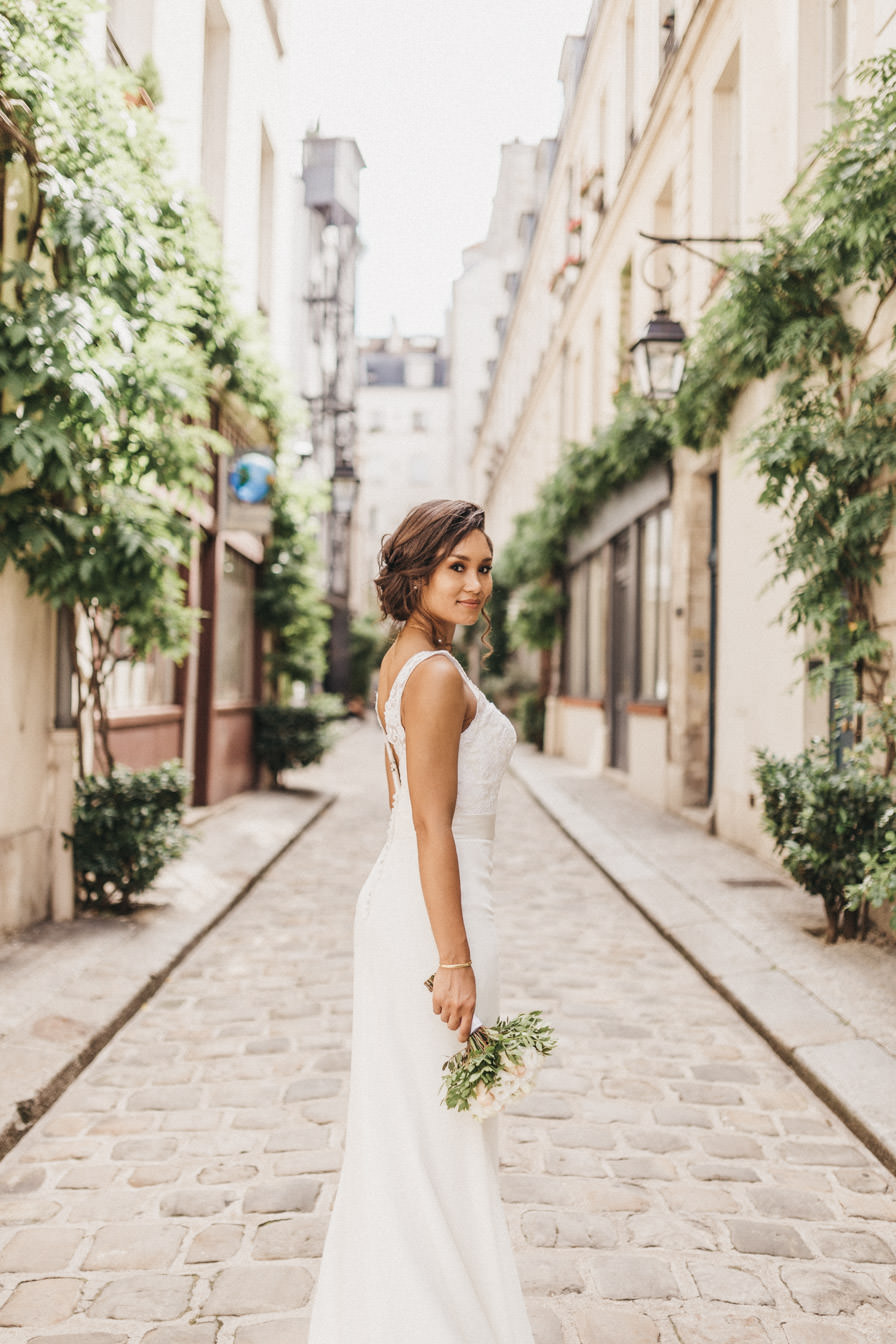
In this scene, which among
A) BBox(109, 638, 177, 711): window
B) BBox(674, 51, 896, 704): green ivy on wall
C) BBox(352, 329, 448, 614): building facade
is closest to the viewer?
BBox(674, 51, 896, 704): green ivy on wall

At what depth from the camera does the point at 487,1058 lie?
193cm

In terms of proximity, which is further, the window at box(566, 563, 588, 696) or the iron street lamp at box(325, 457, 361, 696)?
the iron street lamp at box(325, 457, 361, 696)

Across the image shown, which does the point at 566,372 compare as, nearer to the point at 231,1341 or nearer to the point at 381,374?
the point at 231,1341

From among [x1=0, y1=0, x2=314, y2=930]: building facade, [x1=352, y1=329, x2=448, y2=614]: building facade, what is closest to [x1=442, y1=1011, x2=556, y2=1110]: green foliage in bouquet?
[x1=0, y1=0, x2=314, y2=930]: building facade

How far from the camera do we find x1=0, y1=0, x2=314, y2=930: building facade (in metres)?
5.95

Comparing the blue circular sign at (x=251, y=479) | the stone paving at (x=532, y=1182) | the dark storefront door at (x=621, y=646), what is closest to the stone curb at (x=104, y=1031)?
the stone paving at (x=532, y=1182)

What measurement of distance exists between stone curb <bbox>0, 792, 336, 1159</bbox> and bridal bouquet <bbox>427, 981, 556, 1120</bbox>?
221 cm

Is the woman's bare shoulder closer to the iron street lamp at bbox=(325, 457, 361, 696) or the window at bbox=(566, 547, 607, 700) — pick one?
the window at bbox=(566, 547, 607, 700)

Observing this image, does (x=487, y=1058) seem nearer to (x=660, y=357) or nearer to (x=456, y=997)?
(x=456, y=997)

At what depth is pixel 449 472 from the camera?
5422 centimetres

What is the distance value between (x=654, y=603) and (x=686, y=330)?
3.44 metres

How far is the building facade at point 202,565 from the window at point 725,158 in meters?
4.55

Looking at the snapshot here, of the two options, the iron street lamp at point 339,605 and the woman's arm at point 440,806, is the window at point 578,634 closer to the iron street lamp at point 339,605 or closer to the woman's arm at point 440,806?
the iron street lamp at point 339,605

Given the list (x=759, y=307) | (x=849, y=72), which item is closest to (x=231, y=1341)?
(x=759, y=307)
